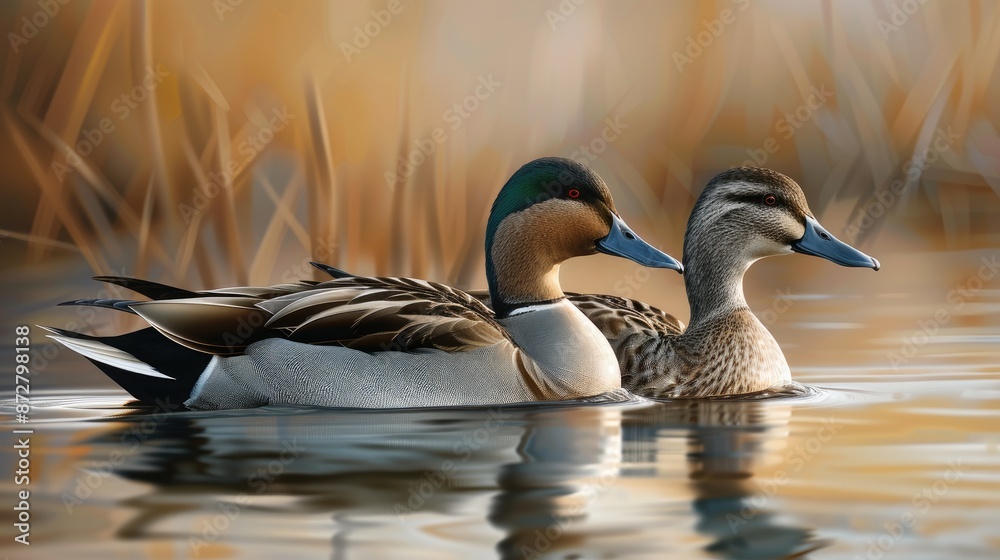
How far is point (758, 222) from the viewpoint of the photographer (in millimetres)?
7160

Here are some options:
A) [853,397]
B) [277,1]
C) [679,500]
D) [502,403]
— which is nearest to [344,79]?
[277,1]

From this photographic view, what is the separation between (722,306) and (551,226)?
1.18 metres

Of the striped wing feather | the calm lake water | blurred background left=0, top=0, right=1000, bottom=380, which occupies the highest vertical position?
blurred background left=0, top=0, right=1000, bottom=380

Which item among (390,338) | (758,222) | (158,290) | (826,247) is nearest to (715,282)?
(758,222)

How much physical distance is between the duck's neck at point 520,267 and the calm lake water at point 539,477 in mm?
649

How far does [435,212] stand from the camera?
8852mm

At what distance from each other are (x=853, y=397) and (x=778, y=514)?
250 centimetres

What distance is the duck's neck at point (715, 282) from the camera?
7273 millimetres

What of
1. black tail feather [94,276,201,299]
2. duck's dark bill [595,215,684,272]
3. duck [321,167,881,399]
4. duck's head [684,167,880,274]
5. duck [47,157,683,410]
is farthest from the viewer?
duck's head [684,167,880,274]

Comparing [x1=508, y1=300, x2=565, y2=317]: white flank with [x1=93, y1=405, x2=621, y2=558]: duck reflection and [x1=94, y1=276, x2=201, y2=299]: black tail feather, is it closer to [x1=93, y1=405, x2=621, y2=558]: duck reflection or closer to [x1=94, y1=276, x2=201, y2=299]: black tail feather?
[x1=93, y1=405, x2=621, y2=558]: duck reflection

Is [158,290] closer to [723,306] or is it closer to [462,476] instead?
[462,476]

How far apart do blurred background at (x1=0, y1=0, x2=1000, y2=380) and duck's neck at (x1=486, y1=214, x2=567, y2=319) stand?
205 centimetres

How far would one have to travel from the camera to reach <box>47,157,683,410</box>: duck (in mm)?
6230

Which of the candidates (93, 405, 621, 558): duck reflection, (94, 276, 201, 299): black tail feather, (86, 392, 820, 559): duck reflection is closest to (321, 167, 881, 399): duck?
(86, 392, 820, 559): duck reflection
